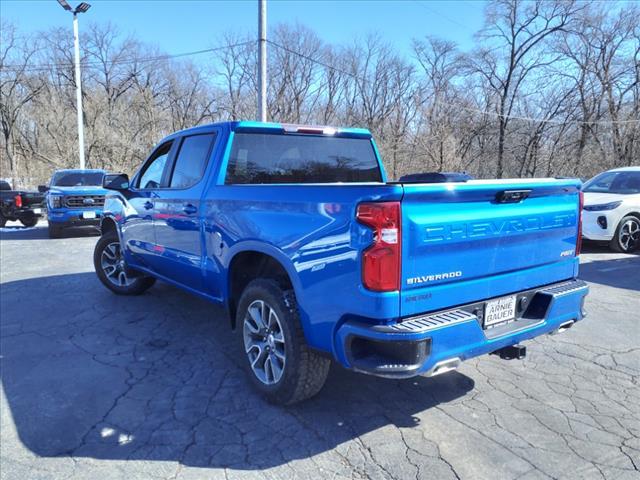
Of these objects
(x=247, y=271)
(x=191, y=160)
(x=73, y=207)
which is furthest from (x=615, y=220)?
(x=73, y=207)

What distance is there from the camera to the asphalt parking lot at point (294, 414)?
264 cm

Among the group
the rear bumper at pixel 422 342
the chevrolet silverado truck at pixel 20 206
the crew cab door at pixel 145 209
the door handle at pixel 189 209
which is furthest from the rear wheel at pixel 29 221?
the rear bumper at pixel 422 342

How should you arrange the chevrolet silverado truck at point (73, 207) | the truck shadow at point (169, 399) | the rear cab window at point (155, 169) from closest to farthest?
1. the truck shadow at point (169, 399)
2. the rear cab window at point (155, 169)
3. the chevrolet silverado truck at point (73, 207)

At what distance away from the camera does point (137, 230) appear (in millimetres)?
5363

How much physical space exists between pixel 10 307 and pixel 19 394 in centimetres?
285

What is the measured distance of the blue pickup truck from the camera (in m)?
2.46

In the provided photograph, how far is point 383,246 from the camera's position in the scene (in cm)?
242

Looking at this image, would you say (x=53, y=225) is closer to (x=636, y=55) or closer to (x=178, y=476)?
(x=178, y=476)

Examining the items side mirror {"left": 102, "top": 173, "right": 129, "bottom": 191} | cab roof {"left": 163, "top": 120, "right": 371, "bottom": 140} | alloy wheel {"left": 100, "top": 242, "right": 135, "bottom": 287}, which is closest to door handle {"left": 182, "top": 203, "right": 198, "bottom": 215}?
cab roof {"left": 163, "top": 120, "right": 371, "bottom": 140}

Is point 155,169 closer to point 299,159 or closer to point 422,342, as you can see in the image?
point 299,159

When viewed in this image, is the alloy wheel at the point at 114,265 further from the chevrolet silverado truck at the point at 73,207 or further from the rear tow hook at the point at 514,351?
the chevrolet silverado truck at the point at 73,207

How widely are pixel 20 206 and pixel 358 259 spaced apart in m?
15.4

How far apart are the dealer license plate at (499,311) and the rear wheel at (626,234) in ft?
25.4

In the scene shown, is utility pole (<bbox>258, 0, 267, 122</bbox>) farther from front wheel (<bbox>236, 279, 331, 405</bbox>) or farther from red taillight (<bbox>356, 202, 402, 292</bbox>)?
red taillight (<bbox>356, 202, 402, 292</bbox>)
